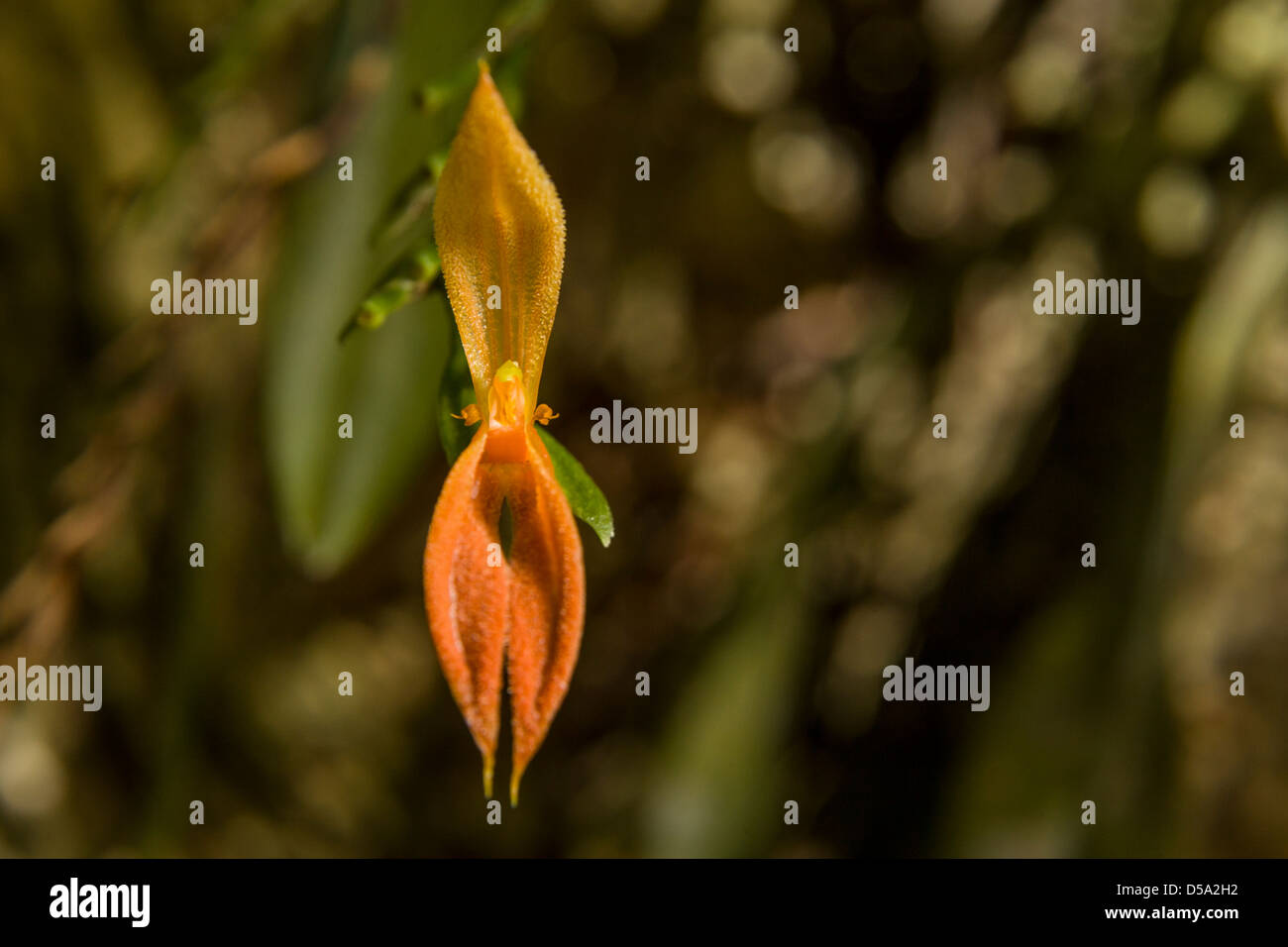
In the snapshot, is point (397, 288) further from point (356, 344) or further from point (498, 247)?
point (356, 344)

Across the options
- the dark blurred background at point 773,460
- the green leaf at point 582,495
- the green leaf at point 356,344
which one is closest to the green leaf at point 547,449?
the green leaf at point 582,495

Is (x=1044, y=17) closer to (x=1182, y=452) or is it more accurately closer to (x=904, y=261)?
(x=904, y=261)

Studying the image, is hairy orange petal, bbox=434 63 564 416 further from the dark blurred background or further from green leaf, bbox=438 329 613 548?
the dark blurred background

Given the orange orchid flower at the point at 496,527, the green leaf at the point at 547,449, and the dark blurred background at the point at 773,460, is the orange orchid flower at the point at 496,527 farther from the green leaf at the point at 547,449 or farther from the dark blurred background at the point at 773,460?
the dark blurred background at the point at 773,460

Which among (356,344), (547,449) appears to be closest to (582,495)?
(547,449)
